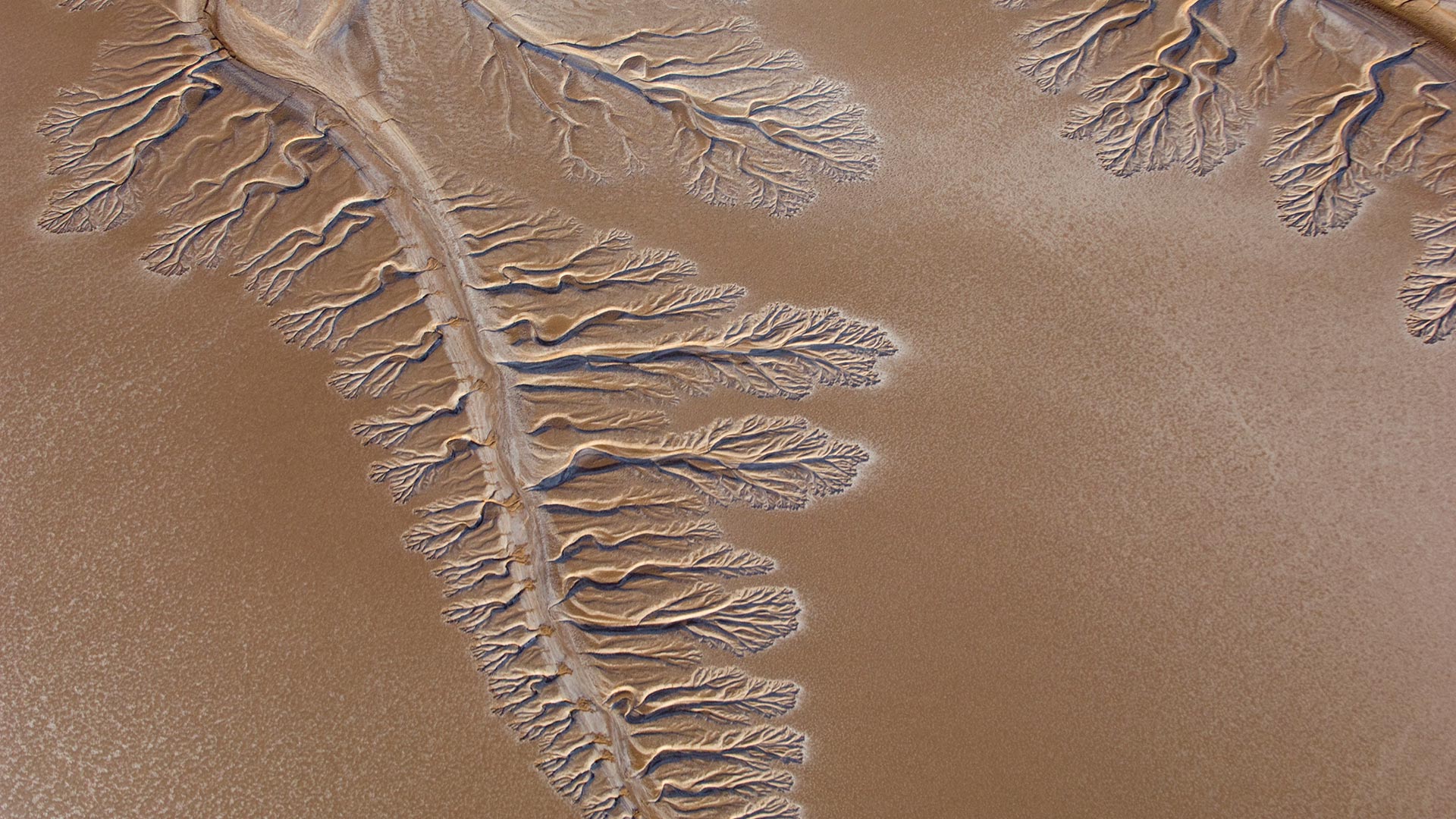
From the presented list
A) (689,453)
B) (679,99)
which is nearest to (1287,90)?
(679,99)

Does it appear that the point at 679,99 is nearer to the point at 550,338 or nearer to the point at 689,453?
the point at 550,338

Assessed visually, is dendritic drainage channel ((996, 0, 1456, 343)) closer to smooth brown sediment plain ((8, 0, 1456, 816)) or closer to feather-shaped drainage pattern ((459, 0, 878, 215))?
smooth brown sediment plain ((8, 0, 1456, 816))

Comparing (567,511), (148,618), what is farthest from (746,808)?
(148,618)

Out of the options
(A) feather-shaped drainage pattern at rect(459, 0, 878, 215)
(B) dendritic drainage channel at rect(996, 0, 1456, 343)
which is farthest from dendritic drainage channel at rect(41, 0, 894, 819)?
(B) dendritic drainage channel at rect(996, 0, 1456, 343)

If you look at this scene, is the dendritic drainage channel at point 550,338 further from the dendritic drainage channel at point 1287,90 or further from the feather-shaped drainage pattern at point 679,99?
the dendritic drainage channel at point 1287,90

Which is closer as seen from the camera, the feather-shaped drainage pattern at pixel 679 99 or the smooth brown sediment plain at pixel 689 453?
the smooth brown sediment plain at pixel 689 453

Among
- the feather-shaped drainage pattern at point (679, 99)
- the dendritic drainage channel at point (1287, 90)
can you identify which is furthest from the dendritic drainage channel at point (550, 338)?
the dendritic drainage channel at point (1287, 90)
